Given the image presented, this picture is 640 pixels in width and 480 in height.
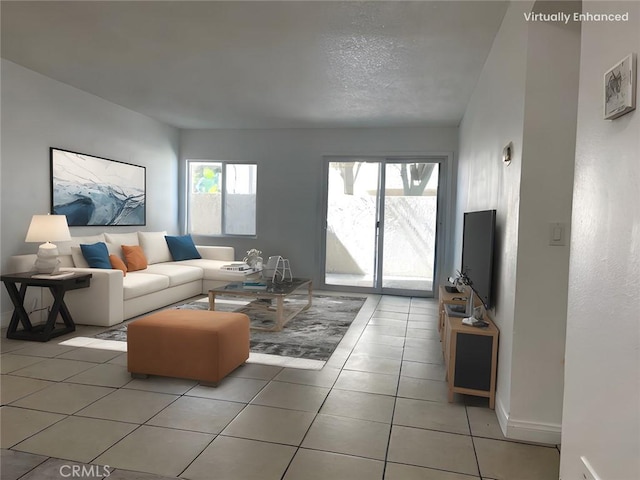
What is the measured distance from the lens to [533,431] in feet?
7.38

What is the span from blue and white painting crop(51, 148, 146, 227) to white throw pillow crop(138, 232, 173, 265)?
372 mm

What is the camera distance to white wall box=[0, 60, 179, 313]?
162 inches

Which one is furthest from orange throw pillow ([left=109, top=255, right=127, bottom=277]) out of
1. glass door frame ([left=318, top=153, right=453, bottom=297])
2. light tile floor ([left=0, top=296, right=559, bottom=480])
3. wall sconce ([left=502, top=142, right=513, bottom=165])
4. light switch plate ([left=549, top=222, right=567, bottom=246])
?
light switch plate ([left=549, top=222, right=567, bottom=246])

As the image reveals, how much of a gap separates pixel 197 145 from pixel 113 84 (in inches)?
97.2

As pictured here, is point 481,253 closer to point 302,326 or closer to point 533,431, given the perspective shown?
point 533,431

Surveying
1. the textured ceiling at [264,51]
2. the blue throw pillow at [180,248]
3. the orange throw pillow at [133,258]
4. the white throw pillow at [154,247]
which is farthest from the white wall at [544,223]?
the blue throw pillow at [180,248]

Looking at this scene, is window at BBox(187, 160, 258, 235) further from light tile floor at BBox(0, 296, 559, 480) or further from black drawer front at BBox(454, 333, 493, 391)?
black drawer front at BBox(454, 333, 493, 391)

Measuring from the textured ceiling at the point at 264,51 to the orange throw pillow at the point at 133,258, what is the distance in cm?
194

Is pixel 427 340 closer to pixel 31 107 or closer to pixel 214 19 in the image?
pixel 214 19

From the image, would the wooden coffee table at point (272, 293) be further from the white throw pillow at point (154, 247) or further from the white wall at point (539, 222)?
the white wall at point (539, 222)

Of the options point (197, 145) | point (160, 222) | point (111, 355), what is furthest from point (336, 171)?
point (111, 355)

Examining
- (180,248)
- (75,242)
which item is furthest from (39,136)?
(180,248)

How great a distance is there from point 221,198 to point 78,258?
3.03m

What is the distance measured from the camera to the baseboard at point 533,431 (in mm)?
2240
